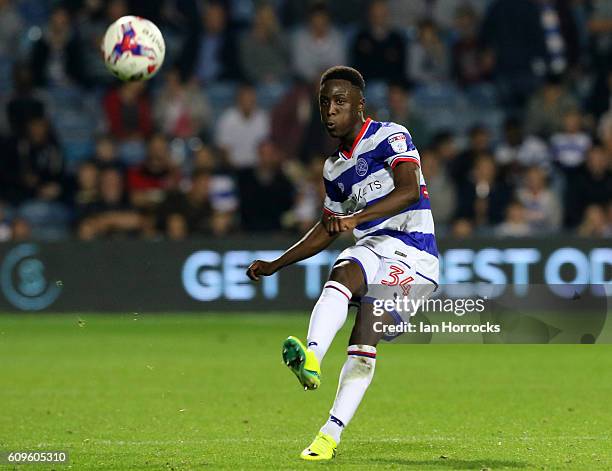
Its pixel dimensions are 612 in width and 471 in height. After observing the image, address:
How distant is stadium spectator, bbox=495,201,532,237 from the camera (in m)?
15.8

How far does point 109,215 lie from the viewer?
53.1 ft

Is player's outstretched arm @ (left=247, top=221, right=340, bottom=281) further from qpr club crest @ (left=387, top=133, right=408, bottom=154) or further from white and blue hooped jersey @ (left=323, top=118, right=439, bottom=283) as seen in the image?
qpr club crest @ (left=387, top=133, right=408, bottom=154)

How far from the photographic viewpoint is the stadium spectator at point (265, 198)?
1648 cm

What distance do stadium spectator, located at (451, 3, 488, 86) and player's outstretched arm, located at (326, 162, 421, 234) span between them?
11888 mm

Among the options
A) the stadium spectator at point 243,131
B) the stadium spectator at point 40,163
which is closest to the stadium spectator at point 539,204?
the stadium spectator at point 243,131

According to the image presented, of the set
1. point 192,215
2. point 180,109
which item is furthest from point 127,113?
point 192,215

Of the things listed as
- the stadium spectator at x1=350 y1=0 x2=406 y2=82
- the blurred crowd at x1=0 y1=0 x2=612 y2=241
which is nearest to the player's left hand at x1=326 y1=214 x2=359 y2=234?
the blurred crowd at x1=0 y1=0 x2=612 y2=241

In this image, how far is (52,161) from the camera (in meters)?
17.2

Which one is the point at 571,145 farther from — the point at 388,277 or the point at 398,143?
the point at 388,277

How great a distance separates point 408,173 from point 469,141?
11.3 meters

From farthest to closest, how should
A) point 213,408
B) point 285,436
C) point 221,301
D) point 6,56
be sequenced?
point 6,56 < point 221,301 < point 213,408 < point 285,436

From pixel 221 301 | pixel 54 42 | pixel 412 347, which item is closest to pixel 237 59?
pixel 54 42

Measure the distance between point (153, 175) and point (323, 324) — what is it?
1048 cm

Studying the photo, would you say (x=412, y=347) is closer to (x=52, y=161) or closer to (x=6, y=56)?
(x=52, y=161)
